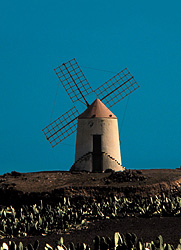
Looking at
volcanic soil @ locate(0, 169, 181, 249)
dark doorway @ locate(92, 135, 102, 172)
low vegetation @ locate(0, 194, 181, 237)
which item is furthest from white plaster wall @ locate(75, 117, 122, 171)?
low vegetation @ locate(0, 194, 181, 237)

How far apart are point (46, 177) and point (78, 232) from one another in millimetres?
6858

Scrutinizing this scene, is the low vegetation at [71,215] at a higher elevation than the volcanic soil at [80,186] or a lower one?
lower

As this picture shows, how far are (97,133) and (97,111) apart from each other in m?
1.15

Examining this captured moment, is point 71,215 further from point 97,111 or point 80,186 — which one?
point 97,111

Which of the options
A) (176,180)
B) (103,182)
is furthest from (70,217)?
(176,180)

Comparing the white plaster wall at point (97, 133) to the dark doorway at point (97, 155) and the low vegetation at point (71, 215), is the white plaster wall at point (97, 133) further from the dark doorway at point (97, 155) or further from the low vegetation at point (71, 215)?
the low vegetation at point (71, 215)

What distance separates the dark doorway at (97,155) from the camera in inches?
738

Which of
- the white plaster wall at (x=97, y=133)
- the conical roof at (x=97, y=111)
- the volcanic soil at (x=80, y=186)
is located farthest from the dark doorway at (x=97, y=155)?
the volcanic soil at (x=80, y=186)

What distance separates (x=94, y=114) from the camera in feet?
62.3

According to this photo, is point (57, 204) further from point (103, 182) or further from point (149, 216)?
point (149, 216)

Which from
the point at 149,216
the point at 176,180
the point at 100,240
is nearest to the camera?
the point at 100,240

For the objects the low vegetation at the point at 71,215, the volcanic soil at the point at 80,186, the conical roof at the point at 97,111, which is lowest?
the low vegetation at the point at 71,215

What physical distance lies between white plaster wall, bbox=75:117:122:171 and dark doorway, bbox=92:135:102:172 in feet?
0.50

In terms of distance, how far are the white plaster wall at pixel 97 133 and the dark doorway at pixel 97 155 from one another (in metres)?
0.15
